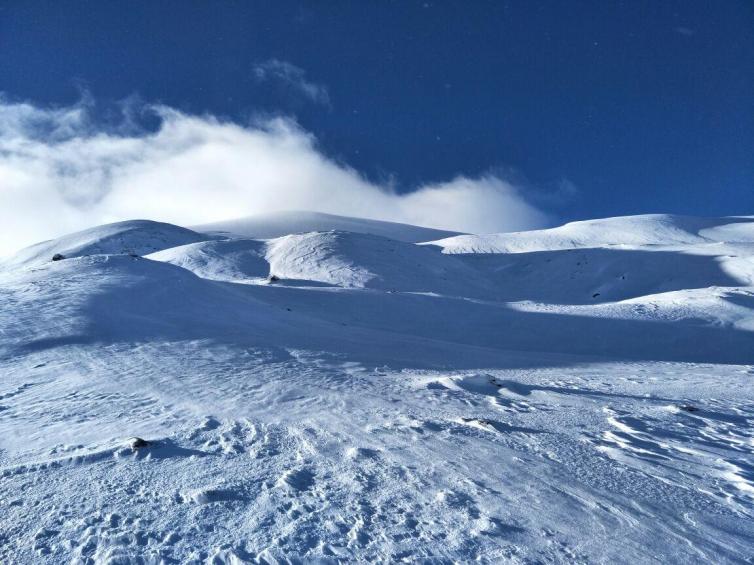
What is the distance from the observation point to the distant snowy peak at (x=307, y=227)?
7632 cm

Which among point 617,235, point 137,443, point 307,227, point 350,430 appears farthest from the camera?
point 307,227

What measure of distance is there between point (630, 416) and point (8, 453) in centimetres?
693

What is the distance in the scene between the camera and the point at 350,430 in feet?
17.4

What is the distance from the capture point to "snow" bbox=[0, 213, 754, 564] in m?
3.29

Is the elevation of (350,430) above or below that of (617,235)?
below

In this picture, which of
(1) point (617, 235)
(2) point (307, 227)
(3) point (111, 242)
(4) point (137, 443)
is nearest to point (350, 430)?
(4) point (137, 443)

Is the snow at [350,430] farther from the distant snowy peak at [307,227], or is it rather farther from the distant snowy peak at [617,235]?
the distant snowy peak at [307,227]

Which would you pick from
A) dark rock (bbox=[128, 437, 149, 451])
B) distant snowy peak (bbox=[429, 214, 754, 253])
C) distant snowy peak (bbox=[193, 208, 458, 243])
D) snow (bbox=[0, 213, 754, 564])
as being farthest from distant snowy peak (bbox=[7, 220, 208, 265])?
dark rock (bbox=[128, 437, 149, 451])

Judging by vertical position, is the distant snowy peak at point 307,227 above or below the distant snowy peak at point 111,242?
→ above

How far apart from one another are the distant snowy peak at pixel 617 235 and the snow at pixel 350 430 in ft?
77.9

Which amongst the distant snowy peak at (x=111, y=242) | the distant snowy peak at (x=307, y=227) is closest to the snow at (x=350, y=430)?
the distant snowy peak at (x=111, y=242)

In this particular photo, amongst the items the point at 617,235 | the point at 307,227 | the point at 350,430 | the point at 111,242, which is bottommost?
the point at 350,430

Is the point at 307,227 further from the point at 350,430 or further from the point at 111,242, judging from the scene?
the point at 350,430

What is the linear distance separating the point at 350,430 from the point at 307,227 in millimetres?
78253
